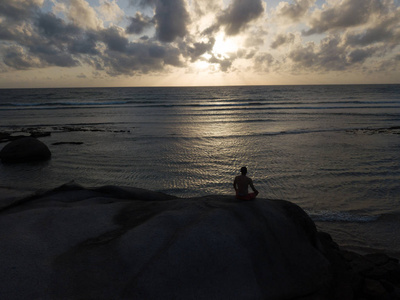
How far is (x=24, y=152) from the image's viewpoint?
13.7m

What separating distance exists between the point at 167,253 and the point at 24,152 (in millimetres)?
12935

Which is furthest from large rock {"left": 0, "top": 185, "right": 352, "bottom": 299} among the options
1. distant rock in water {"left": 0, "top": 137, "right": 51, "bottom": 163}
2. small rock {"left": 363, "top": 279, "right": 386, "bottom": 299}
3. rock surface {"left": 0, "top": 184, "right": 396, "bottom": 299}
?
distant rock in water {"left": 0, "top": 137, "right": 51, "bottom": 163}

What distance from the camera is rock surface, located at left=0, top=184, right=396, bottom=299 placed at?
360 centimetres

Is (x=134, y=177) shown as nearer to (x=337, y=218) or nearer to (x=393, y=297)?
(x=337, y=218)

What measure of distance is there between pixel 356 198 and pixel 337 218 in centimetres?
190

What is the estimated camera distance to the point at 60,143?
17.8m

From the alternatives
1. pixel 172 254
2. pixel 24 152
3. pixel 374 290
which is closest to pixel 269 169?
pixel 374 290

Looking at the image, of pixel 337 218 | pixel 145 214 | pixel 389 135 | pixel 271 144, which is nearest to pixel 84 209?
pixel 145 214

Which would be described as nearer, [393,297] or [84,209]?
[393,297]

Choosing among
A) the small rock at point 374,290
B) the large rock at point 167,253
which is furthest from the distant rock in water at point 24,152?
the small rock at point 374,290

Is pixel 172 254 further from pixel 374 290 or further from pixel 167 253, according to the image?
pixel 374 290

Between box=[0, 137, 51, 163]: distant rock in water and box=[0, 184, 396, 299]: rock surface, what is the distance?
962 cm

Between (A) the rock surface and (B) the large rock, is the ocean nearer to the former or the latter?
(A) the rock surface

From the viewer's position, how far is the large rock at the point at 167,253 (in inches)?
141
